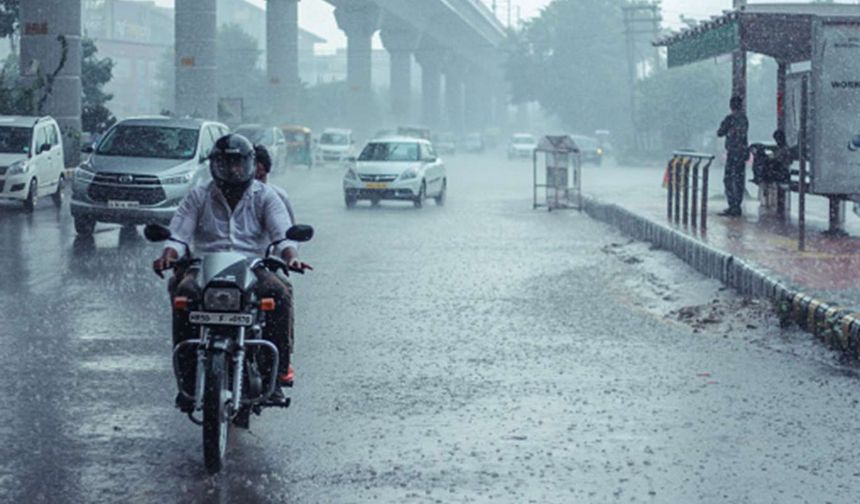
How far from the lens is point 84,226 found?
21109 millimetres

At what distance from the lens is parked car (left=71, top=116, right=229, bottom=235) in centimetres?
2062

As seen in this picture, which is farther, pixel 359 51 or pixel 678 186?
pixel 359 51

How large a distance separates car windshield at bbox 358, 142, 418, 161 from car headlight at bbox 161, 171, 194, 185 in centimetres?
1194

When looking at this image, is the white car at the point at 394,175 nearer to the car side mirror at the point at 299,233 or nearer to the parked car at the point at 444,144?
the car side mirror at the point at 299,233

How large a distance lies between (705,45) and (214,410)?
59.8 feet

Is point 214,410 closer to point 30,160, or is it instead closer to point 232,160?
point 232,160

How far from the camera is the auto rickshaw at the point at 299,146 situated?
61.8m

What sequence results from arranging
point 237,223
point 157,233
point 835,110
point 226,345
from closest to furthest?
point 226,345 → point 157,233 → point 237,223 → point 835,110

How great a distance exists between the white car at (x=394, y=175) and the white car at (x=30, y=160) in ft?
19.9

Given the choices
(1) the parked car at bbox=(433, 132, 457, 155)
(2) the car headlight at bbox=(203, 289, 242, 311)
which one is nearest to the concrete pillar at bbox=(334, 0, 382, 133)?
(1) the parked car at bbox=(433, 132, 457, 155)

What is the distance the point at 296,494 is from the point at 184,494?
468 millimetres

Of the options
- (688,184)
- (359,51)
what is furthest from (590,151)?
(688,184)

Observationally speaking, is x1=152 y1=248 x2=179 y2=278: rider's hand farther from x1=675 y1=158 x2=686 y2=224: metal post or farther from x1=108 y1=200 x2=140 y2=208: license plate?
x1=675 y1=158 x2=686 y2=224: metal post

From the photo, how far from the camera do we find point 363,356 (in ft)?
34.9
